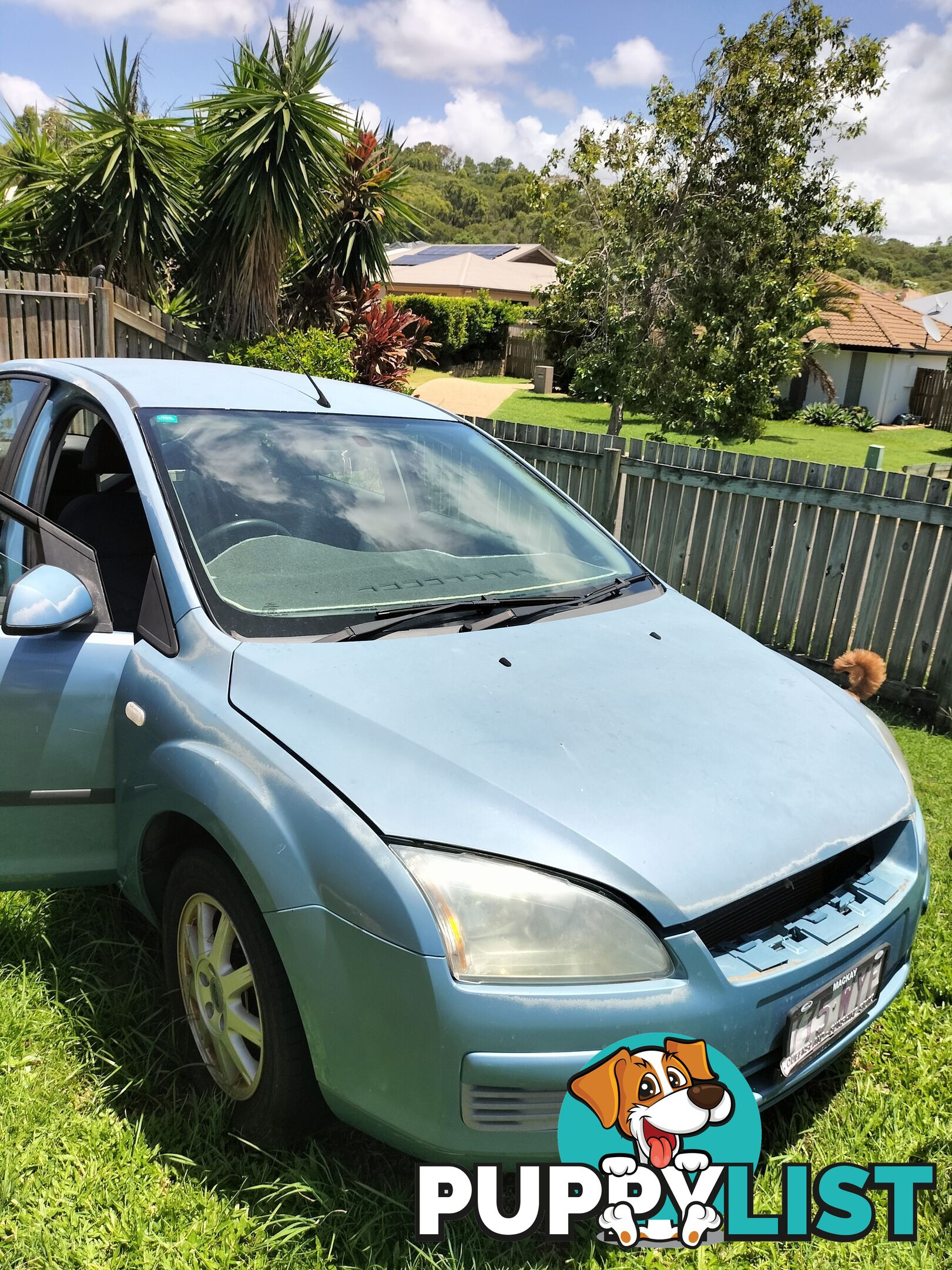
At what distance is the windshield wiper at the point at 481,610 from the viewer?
2432mm

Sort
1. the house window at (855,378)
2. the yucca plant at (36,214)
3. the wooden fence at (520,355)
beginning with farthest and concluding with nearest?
1. the wooden fence at (520,355)
2. the house window at (855,378)
3. the yucca plant at (36,214)

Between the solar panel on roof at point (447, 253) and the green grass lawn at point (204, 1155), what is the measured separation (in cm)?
4455

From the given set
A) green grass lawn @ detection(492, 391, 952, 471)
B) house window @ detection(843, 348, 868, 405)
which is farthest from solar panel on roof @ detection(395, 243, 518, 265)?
green grass lawn @ detection(492, 391, 952, 471)

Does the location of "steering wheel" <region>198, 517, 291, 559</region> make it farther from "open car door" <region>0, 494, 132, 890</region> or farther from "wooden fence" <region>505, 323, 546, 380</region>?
"wooden fence" <region>505, 323, 546, 380</region>

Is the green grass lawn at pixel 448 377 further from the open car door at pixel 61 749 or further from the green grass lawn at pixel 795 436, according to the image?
the open car door at pixel 61 749

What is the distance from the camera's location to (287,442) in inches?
117

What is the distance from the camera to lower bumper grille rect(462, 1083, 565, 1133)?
1.74 meters

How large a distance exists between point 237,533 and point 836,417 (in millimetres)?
31971

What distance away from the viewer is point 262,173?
34.3ft

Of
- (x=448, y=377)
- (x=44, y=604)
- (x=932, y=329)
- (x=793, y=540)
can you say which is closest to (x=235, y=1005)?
(x=44, y=604)

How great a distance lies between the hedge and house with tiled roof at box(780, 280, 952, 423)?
10486 millimetres

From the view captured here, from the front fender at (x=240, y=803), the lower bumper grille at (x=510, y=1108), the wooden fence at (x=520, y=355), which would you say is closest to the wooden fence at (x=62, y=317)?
the front fender at (x=240, y=803)

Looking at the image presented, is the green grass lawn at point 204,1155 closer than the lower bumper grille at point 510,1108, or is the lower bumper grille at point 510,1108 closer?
the lower bumper grille at point 510,1108

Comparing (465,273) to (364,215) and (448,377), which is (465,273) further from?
(364,215)
